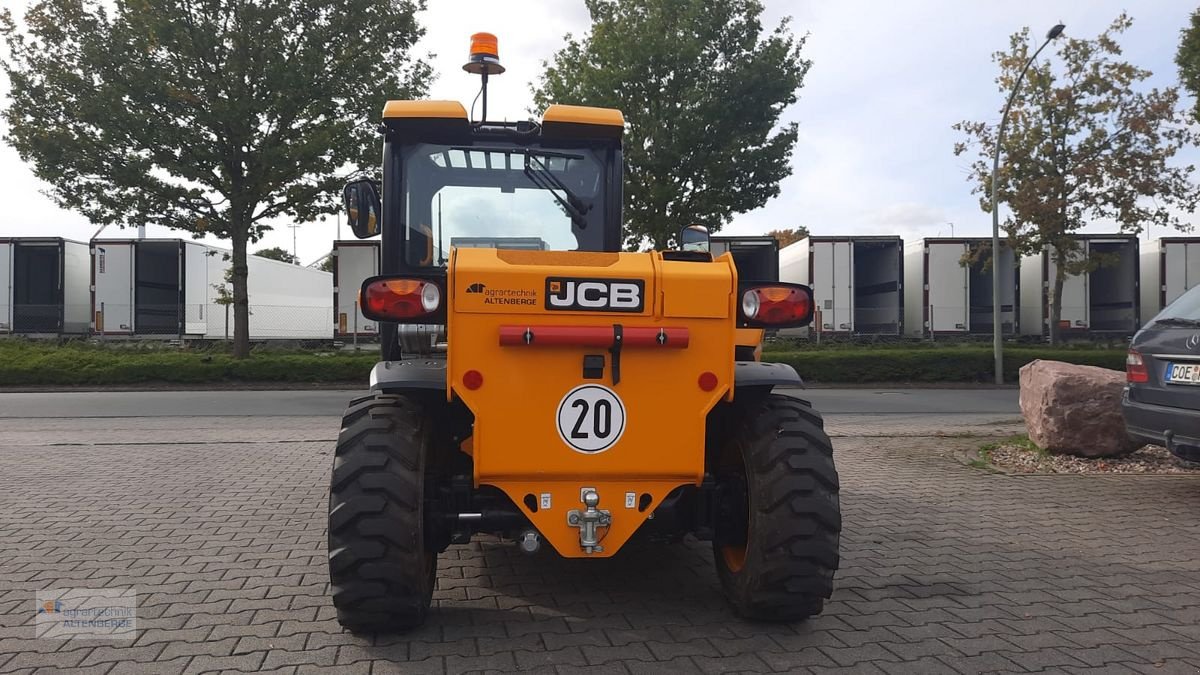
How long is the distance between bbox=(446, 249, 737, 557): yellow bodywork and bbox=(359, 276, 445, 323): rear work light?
11 cm

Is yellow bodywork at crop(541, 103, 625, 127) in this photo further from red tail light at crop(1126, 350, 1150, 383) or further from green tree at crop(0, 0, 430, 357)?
green tree at crop(0, 0, 430, 357)

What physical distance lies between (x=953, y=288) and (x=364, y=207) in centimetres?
2257

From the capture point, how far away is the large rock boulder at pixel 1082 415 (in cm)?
823

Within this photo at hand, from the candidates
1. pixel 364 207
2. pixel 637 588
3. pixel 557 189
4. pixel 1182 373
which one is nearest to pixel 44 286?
pixel 364 207

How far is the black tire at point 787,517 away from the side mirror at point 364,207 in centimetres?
250

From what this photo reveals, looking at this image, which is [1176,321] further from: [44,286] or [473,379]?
[44,286]

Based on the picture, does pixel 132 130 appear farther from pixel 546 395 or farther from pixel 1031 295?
pixel 1031 295

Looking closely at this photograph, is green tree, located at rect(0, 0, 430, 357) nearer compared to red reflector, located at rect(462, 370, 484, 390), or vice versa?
red reflector, located at rect(462, 370, 484, 390)

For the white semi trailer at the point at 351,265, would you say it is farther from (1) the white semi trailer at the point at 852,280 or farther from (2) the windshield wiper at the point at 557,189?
(2) the windshield wiper at the point at 557,189

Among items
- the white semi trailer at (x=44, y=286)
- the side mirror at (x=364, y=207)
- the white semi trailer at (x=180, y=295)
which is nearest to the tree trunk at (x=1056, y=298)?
the white semi trailer at (x=180, y=295)

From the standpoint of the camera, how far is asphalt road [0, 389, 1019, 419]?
1442cm

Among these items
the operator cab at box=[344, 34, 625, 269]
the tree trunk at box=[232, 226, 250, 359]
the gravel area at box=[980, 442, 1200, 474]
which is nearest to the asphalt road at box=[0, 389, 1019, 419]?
the tree trunk at box=[232, 226, 250, 359]

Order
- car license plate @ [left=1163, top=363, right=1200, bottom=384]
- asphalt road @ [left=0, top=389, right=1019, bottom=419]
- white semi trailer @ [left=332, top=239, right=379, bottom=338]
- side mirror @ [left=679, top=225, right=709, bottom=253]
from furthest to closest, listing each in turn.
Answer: white semi trailer @ [left=332, top=239, right=379, bottom=338] < asphalt road @ [left=0, top=389, right=1019, bottom=419] < car license plate @ [left=1163, top=363, right=1200, bottom=384] < side mirror @ [left=679, top=225, right=709, bottom=253]

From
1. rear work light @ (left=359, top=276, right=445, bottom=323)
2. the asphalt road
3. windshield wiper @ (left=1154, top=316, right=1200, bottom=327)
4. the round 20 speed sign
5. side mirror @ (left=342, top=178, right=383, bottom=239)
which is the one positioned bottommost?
the asphalt road
